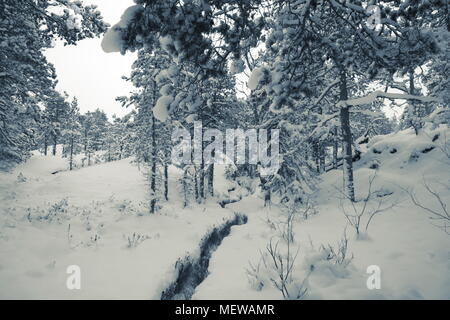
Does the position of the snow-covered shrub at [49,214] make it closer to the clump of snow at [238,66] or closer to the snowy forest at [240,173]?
the snowy forest at [240,173]

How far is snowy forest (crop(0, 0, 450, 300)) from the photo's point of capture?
4227 millimetres

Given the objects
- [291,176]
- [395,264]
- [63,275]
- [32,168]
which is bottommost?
[63,275]

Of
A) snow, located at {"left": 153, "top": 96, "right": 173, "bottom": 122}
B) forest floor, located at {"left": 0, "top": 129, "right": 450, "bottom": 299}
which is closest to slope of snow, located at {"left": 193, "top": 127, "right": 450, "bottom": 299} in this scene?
forest floor, located at {"left": 0, "top": 129, "right": 450, "bottom": 299}

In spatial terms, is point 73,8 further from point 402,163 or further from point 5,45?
point 402,163

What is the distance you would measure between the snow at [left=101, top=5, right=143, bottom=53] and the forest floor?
4396mm

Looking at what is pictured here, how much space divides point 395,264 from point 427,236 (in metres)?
2.09

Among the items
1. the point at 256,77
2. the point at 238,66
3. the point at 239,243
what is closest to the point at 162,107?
the point at 238,66

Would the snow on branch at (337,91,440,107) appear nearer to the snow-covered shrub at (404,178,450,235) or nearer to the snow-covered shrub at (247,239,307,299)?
the snow-covered shrub at (404,178,450,235)

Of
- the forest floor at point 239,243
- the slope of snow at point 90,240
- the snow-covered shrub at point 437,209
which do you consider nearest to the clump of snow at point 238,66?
the forest floor at point 239,243

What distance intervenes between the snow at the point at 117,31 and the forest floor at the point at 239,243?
4.40 m

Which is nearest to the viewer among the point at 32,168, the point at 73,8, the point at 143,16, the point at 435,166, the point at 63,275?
the point at 143,16

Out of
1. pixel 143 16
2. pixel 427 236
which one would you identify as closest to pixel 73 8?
pixel 143 16

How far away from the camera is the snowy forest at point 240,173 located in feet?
13.9

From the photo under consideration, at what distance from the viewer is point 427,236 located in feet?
21.0
